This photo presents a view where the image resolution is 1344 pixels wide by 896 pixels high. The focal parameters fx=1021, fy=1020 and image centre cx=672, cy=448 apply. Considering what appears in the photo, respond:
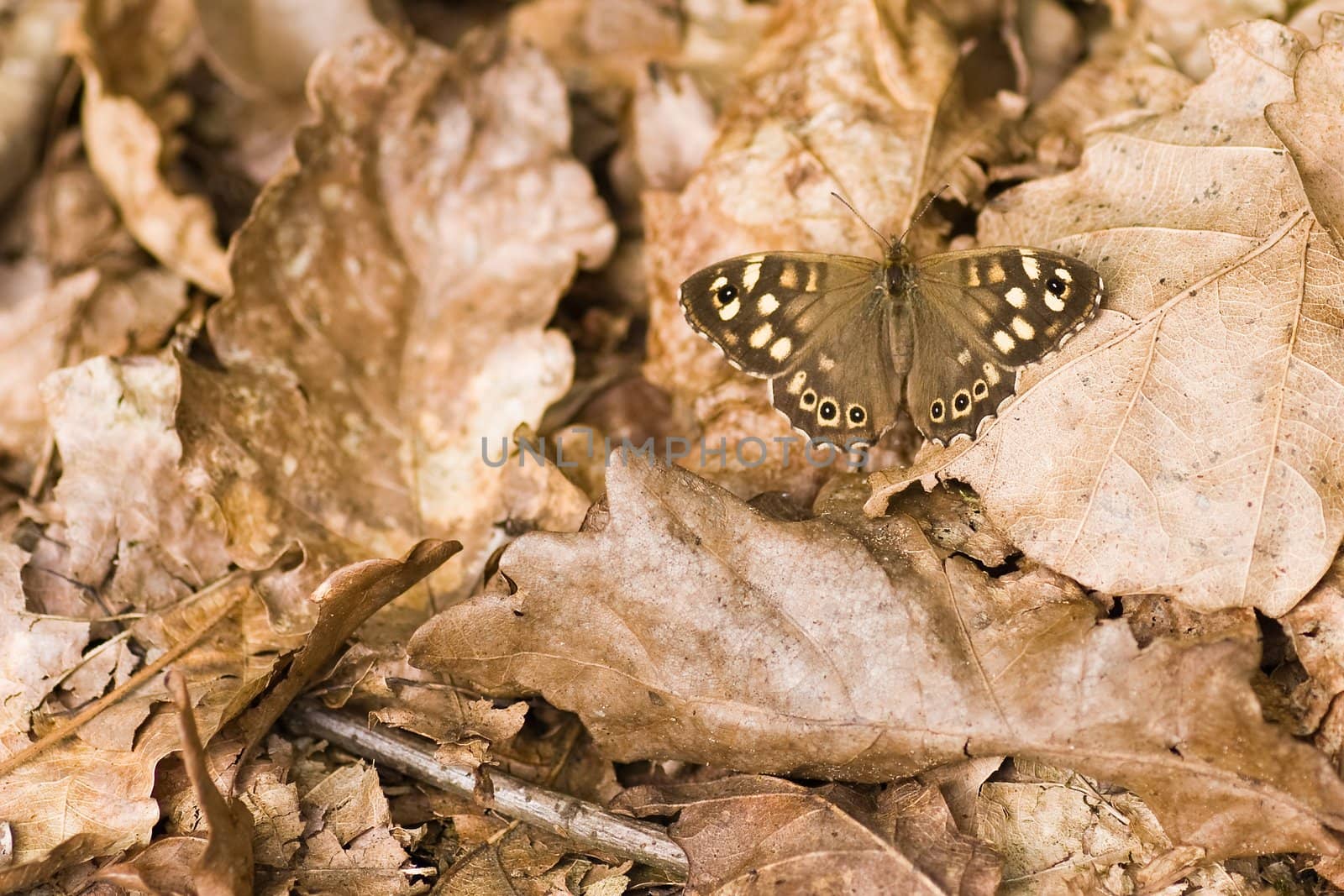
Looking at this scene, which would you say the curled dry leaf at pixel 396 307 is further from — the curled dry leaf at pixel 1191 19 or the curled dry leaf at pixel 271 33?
the curled dry leaf at pixel 1191 19

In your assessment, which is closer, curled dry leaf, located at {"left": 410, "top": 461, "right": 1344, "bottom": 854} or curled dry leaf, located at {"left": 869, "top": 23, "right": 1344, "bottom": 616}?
curled dry leaf, located at {"left": 410, "top": 461, "right": 1344, "bottom": 854}

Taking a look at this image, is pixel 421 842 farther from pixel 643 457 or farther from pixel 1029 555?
pixel 1029 555

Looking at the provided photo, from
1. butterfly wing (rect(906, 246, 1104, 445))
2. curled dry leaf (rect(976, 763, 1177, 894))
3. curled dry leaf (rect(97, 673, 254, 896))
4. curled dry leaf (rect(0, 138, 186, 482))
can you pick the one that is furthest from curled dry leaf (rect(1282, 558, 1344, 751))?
curled dry leaf (rect(0, 138, 186, 482))

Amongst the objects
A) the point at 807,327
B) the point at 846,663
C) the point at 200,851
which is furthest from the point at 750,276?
the point at 200,851

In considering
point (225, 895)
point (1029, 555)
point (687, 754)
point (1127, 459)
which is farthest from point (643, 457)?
point (225, 895)

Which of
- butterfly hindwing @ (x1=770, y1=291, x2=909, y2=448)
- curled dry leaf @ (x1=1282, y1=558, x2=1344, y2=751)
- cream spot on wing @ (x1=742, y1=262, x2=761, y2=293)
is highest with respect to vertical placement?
cream spot on wing @ (x1=742, y1=262, x2=761, y2=293)

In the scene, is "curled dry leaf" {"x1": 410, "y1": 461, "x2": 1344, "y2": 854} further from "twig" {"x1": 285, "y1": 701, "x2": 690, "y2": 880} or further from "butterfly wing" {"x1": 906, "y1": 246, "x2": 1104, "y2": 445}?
"butterfly wing" {"x1": 906, "y1": 246, "x2": 1104, "y2": 445}

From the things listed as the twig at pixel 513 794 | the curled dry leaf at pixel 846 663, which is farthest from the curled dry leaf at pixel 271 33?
the twig at pixel 513 794
